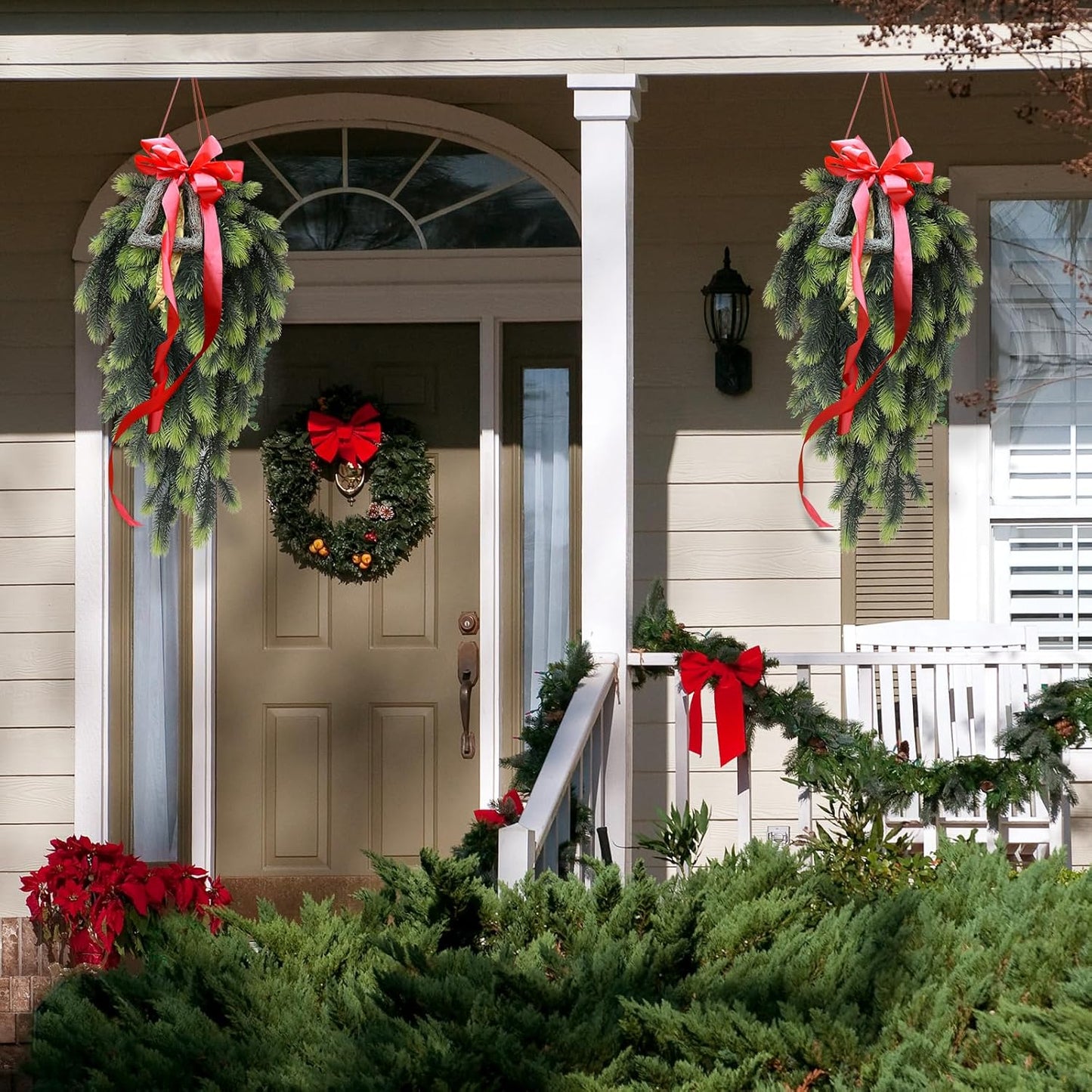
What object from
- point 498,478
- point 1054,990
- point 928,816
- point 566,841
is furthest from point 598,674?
point 1054,990

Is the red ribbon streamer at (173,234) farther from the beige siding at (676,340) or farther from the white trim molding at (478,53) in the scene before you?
the beige siding at (676,340)

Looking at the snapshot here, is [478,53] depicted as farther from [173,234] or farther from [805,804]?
[805,804]

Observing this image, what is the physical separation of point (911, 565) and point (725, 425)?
2.69ft

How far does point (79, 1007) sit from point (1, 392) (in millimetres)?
3602

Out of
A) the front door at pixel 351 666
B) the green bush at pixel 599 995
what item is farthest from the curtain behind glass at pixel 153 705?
the green bush at pixel 599 995

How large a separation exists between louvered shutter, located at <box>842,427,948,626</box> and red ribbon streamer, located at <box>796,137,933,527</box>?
108cm

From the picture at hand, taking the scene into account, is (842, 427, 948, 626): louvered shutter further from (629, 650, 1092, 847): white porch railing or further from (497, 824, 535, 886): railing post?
(497, 824, 535, 886): railing post

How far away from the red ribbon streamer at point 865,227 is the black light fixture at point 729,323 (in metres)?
0.98

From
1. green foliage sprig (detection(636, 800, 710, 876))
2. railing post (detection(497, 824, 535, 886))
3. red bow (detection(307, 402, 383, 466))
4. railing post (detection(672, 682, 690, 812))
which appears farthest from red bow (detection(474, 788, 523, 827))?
red bow (detection(307, 402, 383, 466))

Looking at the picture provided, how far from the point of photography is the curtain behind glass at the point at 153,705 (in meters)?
5.44

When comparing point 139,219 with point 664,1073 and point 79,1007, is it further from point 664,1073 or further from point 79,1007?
point 664,1073

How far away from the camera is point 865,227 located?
4164mm

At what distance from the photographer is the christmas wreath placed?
537 centimetres

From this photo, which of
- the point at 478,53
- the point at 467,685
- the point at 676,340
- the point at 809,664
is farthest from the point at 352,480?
the point at 809,664
